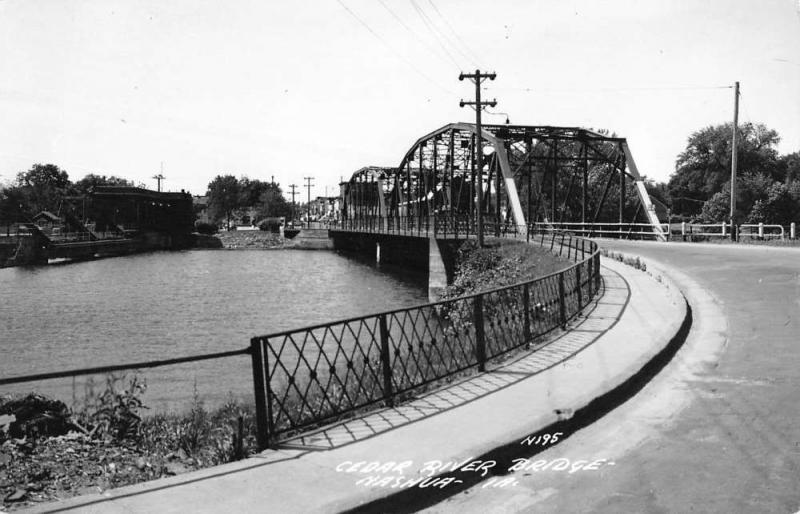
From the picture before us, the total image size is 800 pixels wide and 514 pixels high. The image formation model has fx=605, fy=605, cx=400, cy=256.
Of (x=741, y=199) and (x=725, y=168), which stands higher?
(x=725, y=168)

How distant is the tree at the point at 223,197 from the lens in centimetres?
18112

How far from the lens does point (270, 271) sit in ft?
193

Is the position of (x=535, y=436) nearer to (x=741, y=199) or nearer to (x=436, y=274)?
(x=436, y=274)

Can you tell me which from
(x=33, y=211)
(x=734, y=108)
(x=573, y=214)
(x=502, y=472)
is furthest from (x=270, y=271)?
(x=33, y=211)

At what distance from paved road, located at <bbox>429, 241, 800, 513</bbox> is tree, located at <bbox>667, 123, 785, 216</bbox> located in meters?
71.9

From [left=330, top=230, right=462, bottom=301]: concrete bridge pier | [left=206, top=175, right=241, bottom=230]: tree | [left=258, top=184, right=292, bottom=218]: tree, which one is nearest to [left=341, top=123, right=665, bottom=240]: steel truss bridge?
[left=330, top=230, right=462, bottom=301]: concrete bridge pier

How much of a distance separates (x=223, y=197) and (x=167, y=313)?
158 metres

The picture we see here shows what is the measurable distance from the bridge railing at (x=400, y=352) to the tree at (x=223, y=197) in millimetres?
169517

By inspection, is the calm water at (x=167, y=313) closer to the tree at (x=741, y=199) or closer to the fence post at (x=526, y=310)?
the fence post at (x=526, y=310)

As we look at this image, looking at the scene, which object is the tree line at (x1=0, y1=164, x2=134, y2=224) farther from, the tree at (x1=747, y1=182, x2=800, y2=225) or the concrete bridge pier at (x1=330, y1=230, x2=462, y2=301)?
the tree at (x1=747, y1=182, x2=800, y2=225)

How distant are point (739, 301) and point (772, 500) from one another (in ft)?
33.7

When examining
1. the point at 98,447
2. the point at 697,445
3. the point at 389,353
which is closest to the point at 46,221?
the point at 389,353

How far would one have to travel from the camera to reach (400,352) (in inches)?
497

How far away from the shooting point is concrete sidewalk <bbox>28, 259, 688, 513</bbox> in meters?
4.53
